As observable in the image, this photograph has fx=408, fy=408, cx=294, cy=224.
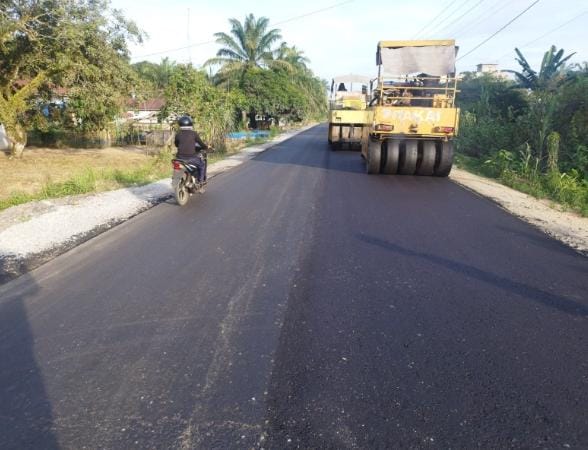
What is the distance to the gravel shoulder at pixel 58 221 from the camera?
5.08 m

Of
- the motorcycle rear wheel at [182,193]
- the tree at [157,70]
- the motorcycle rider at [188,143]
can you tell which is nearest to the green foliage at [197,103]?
the motorcycle rider at [188,143]

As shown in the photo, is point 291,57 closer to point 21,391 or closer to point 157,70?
point 157,70

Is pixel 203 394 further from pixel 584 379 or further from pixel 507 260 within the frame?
pixel 507 260

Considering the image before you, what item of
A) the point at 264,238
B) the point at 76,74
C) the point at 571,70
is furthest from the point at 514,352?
the point at 571,70

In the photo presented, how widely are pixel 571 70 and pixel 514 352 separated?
66.7 feet

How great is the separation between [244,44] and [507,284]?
36134 mm

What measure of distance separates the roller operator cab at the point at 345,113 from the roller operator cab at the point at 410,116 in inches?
290

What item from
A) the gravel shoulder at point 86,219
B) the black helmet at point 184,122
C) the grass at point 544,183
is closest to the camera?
the gravel shoulder at point 86,219

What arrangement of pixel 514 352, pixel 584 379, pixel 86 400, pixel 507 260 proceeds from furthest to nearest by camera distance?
pixel 507 260
pixel 514 352
pixel 584 379
pixel 86 400

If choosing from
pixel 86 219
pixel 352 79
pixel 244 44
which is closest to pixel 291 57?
pixel 244 44

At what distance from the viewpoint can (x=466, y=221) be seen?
677 cm

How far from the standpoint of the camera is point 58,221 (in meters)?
6.68

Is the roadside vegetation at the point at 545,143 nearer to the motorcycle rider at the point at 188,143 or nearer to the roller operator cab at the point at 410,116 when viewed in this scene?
the roller operator cab at the point at 410,116

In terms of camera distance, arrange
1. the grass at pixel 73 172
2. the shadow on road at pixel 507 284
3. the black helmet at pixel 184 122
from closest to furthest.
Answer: the shadow on road at pixel 507 284
the black helmet at pixel 184 122
the grass at pixel 73 172
